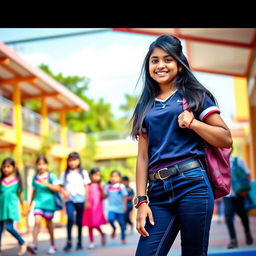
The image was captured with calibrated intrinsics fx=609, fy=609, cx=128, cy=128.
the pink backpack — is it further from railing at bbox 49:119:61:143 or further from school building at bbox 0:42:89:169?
railing at bbox 49:119:61:143

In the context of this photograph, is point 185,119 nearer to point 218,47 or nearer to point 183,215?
point 183,215

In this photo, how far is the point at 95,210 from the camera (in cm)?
1130

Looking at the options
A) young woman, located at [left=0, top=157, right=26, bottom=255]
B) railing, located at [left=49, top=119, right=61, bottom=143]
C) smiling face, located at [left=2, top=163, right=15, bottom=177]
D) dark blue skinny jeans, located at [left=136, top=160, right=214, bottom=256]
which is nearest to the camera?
dark blue skinny jeans, located at [left=136, top=160, right=214, bottom=256]

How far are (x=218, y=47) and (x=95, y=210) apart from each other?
410 inches

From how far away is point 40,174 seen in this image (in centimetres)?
981

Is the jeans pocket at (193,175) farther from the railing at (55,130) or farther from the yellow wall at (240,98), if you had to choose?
the yellow wall at (240,98)

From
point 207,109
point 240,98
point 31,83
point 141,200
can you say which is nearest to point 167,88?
point 207,109

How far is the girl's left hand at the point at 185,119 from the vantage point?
9.67 feet

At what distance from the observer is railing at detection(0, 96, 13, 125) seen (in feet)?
74.1

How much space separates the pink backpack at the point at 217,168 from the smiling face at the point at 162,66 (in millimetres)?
165

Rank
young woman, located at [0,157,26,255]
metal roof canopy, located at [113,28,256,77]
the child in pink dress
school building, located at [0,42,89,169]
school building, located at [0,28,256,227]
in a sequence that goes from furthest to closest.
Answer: school building, located at [0,42,89,169], school building, located at [0,28,256,227], metal roof canopy, located at [113,28,256,77], the child in pink dress, young woman, located at [0,157,26,255]

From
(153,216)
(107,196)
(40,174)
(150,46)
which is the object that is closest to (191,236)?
(153,216)

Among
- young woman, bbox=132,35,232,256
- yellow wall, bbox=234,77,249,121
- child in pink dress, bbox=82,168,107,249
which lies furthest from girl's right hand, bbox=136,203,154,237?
yellow wall, bbox=234,77,249,121

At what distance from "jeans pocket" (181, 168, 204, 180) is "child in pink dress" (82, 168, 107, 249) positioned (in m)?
8.04
